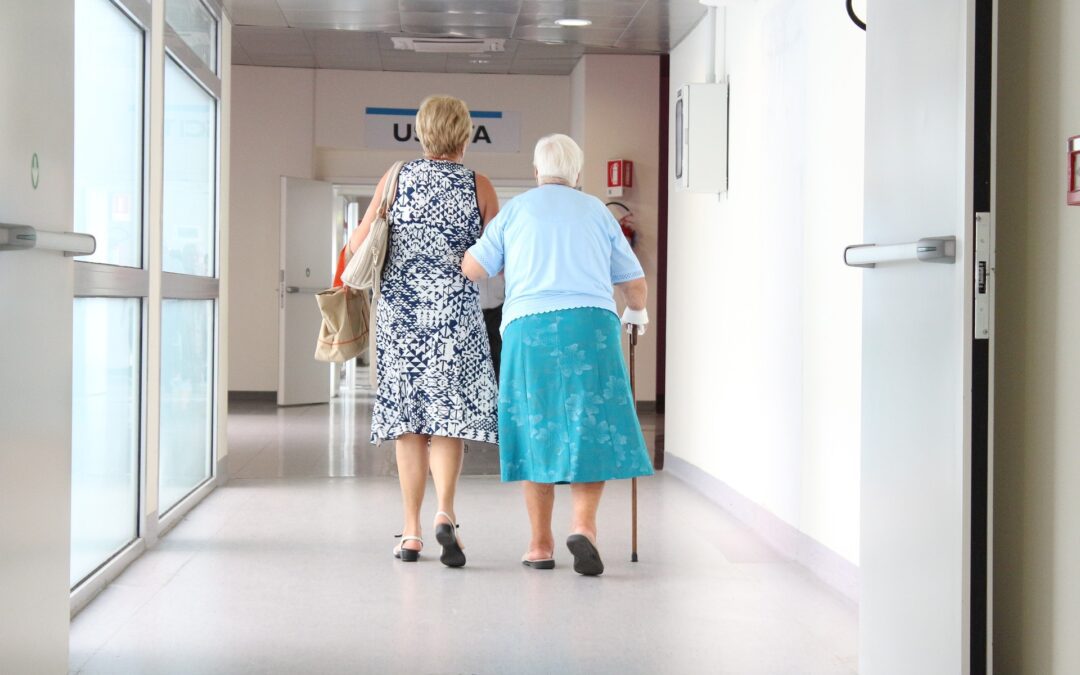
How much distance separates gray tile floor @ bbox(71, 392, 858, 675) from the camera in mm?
2938

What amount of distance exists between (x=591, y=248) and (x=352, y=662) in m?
1.61

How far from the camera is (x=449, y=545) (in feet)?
13.2

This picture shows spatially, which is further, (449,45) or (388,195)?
(449,45)

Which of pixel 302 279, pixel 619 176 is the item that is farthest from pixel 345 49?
pixel 619 176

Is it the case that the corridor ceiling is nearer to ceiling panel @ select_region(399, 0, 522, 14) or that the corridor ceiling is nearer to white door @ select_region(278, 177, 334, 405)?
ceiling panel @ select_region(399, 0, 522, 14)

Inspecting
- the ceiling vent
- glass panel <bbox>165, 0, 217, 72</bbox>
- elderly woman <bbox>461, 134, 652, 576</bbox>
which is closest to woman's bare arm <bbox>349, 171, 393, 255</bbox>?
elderly woman <bbox>461, 134, 652, 576</bbox>

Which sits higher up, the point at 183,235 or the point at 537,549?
the point at 183,235

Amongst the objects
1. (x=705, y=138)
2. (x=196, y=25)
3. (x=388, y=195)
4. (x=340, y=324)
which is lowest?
(x=340, y=324)

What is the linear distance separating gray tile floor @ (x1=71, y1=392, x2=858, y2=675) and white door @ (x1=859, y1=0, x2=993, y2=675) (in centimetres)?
72

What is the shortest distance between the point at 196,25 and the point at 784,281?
9.49 feet

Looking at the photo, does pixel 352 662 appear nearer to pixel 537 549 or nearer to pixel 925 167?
pixel 537 549

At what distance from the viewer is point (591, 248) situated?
12.8ft

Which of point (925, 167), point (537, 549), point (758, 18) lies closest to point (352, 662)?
point (537, 549)

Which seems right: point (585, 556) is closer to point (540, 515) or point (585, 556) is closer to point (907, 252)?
point (540, 515)
